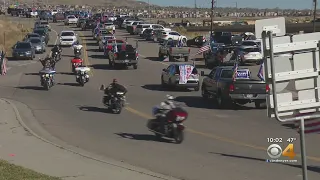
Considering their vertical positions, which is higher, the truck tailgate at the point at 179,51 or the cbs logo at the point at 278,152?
the truck tailgate at the point at 179,51

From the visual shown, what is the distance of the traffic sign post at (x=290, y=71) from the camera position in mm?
5527

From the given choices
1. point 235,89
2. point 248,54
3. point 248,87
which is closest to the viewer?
point 248,87

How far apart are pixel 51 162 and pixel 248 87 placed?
11533mm

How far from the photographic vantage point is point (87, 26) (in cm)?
9094

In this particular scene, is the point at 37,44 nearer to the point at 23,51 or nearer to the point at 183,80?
the point at 23,51

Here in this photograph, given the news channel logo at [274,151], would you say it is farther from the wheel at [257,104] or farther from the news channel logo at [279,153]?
the wheel at [257,104]

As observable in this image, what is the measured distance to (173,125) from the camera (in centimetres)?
1555

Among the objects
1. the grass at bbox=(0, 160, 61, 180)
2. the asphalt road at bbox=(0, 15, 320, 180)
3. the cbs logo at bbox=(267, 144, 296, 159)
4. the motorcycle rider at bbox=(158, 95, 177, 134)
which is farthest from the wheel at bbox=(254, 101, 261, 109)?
the grass at bbox=(0, 160, 61, 180)

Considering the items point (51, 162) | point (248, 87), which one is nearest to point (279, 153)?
point (51, 162)

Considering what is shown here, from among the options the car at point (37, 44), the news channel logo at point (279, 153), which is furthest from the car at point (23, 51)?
the news channel logo at point (279, 153)

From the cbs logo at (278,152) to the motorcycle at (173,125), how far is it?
2483 millimetres

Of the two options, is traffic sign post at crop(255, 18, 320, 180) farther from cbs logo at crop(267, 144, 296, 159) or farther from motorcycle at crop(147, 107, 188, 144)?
motorcycle at crop(147, 107, 188, 144)

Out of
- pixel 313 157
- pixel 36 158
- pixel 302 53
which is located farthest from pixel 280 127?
pixel 302 53

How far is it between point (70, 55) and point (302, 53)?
48.9m
